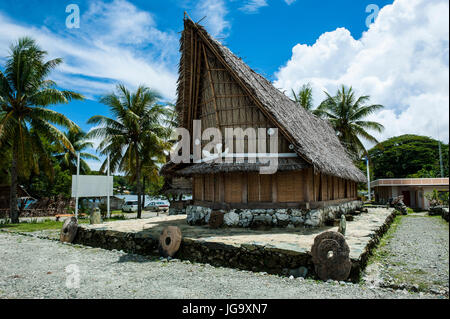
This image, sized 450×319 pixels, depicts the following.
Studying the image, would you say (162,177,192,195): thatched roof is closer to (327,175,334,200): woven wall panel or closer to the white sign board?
the white sign board

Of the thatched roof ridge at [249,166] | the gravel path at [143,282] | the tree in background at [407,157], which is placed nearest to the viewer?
the gravel path at [143,282]

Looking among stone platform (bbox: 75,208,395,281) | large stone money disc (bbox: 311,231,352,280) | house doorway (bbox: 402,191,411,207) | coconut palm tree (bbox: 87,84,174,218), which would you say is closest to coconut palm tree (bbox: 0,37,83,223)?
coconut palm tree (bbox: 87,84,174,218)

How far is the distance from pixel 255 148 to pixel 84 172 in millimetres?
23787

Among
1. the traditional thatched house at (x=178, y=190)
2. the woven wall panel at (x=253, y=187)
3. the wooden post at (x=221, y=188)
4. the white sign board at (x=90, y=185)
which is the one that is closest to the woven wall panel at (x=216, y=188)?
the wooden post at (x=221, y=188)

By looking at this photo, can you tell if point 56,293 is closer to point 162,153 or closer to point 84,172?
point 162,153

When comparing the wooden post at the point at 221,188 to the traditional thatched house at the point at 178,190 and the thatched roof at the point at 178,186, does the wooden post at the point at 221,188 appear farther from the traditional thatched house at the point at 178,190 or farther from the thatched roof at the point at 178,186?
the thatched roof at the point at 178,186

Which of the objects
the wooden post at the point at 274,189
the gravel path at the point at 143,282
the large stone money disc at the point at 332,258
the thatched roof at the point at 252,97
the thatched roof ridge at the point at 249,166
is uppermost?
the thatched roof at the point at 252,97

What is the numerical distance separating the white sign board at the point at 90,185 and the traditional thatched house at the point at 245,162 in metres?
6.08

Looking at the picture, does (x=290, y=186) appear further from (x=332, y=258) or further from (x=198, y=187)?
(x=332, y=258)

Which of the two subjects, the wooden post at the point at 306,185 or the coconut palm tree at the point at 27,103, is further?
the coconut palm tree at the point at 27,103

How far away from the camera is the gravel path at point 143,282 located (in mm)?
4586

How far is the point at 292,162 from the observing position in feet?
30.0

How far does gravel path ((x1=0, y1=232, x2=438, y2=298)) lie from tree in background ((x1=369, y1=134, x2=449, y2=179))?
36616 mm
